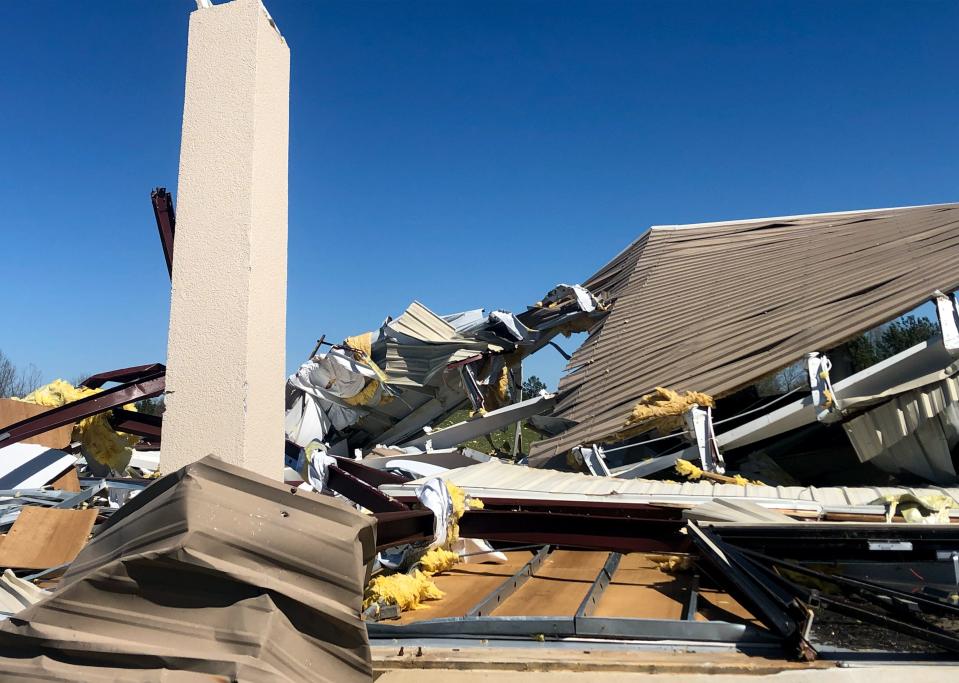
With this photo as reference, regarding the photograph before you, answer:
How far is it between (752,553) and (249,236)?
2.24 metres

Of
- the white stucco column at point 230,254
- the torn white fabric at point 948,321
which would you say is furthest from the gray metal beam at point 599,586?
the torn white fabric at point 948,321

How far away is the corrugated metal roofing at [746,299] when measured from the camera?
25.8 ft

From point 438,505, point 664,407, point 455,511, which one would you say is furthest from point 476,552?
point 664,407

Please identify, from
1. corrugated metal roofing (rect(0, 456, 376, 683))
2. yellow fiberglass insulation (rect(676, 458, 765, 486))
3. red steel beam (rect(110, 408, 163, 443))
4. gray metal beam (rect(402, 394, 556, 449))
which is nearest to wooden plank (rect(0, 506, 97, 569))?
corrugated metal roofing (rect(0, 456, 376, 683))

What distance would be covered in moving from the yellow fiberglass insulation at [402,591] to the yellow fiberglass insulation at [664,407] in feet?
19.4

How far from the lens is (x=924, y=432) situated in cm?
670

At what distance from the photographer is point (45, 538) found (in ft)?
10.4

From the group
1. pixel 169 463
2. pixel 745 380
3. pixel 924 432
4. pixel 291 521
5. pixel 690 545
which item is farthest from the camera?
pixel 745 380

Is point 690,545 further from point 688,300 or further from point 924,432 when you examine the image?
point 688,300

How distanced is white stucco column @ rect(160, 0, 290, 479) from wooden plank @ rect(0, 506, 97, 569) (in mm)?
893

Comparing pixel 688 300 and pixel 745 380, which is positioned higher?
pixel 688 300

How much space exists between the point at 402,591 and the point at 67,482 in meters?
4.22

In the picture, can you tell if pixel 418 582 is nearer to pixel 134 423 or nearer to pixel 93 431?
pixel 134 423

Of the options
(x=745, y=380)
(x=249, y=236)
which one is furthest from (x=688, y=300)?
(x=249, y=236)
